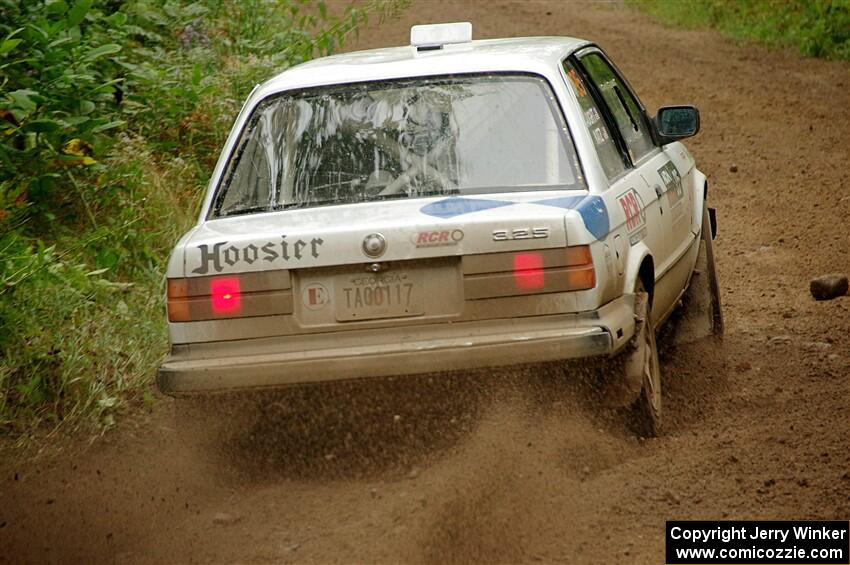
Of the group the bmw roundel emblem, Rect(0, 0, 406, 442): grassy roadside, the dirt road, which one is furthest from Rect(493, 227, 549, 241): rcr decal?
Rect(0, 0, 406, 442): grassy roadside

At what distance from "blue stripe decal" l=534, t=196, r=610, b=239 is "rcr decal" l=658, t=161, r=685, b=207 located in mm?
1280

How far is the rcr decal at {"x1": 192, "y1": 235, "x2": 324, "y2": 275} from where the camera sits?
4.72 meters

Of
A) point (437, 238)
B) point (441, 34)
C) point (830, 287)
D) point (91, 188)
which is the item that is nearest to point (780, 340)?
point (830, 287)

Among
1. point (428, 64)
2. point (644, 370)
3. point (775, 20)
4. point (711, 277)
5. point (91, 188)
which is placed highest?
point (428, 64)

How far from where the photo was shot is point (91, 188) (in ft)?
24.3

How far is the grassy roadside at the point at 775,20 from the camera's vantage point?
16125 millimetres

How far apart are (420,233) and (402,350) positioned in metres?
0.42

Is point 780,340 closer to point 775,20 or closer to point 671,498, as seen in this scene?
point 671,498

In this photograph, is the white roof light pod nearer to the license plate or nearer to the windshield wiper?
the windshield wiper

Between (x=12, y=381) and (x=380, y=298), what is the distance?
2.17 m

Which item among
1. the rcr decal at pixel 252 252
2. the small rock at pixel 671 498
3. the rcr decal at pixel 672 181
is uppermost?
the rcr decal at pixel 252 252

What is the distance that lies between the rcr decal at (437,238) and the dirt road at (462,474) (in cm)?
56

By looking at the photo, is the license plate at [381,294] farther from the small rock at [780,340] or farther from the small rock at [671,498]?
the small rock at [780,340]

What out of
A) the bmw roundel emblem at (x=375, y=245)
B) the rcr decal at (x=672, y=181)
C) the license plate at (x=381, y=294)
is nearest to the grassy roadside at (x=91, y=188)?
the license plate at (x=381, y=294)
